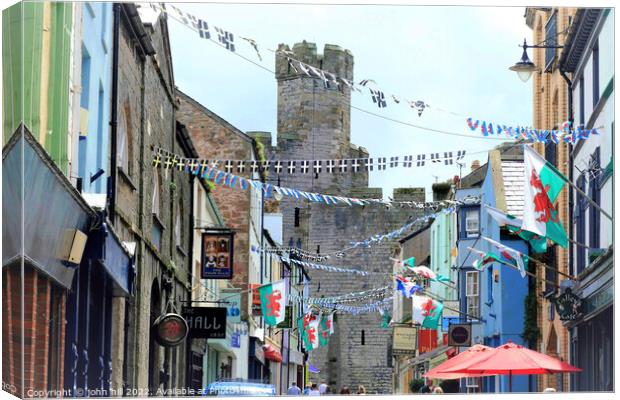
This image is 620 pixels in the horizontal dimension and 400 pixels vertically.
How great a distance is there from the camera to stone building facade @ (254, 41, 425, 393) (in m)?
63.2

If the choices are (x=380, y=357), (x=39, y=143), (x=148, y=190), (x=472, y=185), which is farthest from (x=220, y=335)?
(x=380, y=357)

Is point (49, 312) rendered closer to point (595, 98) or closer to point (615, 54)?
point (615, 54)

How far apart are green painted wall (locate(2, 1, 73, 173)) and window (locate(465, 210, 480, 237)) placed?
963 inches

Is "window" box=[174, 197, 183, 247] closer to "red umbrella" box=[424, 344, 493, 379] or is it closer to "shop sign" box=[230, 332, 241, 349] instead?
"red umbrella" box=[424, 344, 493, 379]

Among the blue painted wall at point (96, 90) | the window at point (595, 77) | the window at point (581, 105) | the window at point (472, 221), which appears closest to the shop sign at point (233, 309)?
the window at point (472, 221)

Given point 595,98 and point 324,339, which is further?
point 324,339

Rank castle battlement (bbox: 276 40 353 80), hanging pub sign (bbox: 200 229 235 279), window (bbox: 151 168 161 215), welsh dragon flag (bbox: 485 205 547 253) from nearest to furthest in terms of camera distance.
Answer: welsh dragon flag (bbox: 485 205 547 253) → window (bbox: 151 168 161 215) → hanging pub sign (bbox: 200 229 235 279) → castle battlement (bbox: 276 40 353 80)

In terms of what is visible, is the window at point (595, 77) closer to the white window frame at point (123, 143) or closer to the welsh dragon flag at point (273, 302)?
the white window frame at point (123, 143)

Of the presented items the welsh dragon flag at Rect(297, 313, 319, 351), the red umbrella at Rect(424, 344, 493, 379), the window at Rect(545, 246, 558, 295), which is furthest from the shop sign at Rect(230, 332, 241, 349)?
the red umbrella at Rect(424, 344, 493, 379)

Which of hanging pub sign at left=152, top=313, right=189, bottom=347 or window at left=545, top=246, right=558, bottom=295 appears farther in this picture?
window at left=545, top=246, right=558, bottom=295

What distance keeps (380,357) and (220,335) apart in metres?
39.0

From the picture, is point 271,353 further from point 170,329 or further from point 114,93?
point 114,93

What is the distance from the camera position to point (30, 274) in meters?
13.8

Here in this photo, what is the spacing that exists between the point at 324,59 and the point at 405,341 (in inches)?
1125
